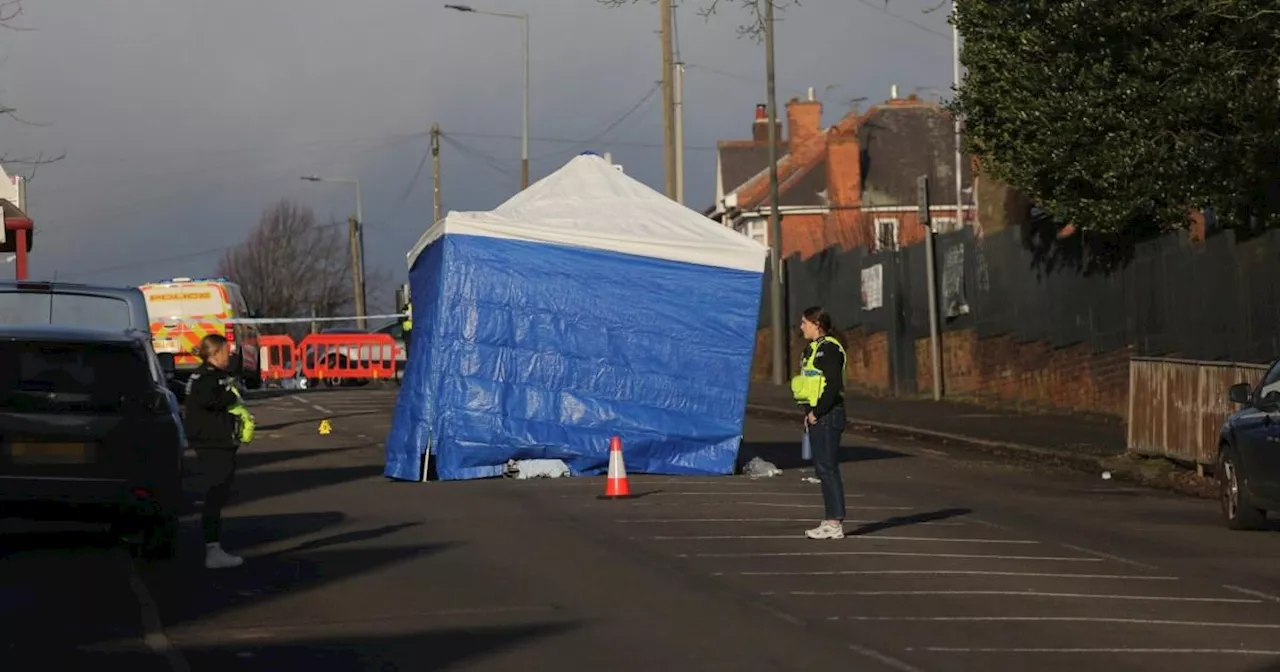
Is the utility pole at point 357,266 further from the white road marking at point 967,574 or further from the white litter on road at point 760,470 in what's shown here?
the white road marking at point 967,574

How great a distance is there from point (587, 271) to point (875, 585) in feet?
30.6

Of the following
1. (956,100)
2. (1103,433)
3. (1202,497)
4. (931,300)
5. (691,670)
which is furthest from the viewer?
(931,300)

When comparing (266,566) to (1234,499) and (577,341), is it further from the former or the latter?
(577,341)

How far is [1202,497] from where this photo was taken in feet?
61.9

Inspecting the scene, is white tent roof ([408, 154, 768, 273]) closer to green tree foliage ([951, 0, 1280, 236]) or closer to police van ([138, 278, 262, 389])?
green tree foliage ([951, 0, 1280, 236])

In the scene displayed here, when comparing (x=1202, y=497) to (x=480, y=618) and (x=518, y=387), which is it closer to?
(x=518, y=387)

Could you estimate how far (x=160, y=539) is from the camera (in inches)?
539

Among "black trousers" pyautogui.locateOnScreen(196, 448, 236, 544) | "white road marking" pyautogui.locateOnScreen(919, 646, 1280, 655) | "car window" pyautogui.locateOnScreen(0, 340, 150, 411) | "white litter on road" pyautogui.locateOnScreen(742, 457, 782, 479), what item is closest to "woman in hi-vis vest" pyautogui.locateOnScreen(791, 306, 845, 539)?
"black trousers" pyautogui.locateOnScreen(196, 448, 236, 544)

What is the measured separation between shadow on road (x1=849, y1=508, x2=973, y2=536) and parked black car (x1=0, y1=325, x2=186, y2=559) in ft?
16.5

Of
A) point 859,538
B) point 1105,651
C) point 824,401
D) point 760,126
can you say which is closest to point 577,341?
point 824,401

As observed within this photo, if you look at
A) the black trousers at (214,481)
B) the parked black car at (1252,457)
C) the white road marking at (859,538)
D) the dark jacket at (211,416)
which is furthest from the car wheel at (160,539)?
the parked black car at (1252,457)

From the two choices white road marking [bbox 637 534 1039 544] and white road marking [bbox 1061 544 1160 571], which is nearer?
white road marking [bbox 1061 544 1160 571]

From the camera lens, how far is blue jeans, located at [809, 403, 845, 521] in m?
14.4

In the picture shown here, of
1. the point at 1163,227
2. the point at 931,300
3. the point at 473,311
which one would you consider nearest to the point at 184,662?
the point at 473,311
